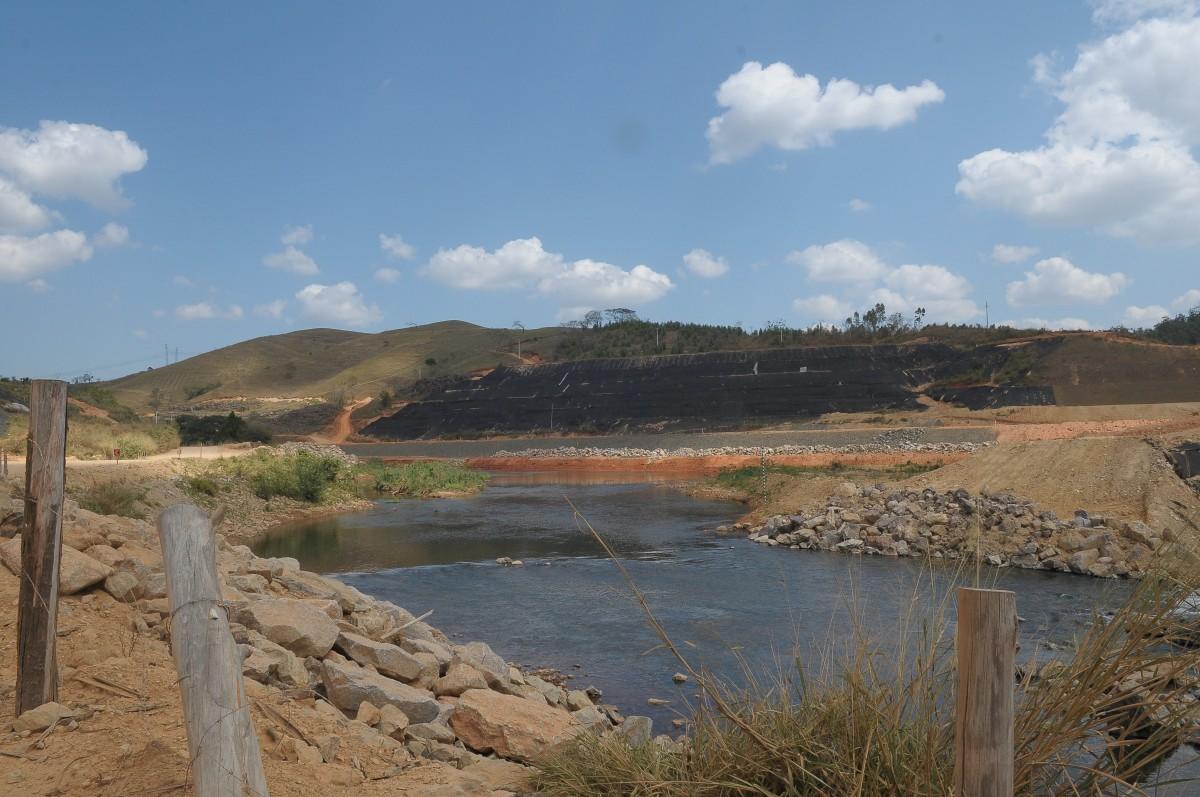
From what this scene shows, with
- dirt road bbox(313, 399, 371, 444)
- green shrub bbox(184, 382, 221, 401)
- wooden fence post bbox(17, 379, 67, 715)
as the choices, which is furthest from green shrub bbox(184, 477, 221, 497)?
green shrub bbox(184, 382, 221, 401)

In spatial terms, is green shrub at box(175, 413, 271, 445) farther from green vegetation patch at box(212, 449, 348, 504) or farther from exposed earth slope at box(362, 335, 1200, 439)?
exposed earth slope at box(362, 335, 1200, 439)

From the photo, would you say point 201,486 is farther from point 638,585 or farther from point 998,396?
point 998,396

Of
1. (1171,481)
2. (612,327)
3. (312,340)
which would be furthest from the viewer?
(312,340)

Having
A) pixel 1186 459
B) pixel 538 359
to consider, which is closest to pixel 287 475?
pixel 1186 459

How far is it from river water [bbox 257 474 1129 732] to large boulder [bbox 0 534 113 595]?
3602mm

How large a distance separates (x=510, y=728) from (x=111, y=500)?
1272 cm

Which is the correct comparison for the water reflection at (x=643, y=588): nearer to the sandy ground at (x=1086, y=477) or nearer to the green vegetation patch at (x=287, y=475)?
the green vegetation patch at (x=287, y=475)

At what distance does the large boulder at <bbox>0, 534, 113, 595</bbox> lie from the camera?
20.0ft

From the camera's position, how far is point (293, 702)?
507 centimetres

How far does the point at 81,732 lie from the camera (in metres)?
4.18

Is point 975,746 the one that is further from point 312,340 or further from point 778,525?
point 312,340

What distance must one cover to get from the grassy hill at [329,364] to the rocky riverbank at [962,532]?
58.4 m

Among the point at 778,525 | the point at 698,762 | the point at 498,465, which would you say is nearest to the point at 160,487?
the point at 778,525

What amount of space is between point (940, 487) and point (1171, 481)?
15.2 ft
